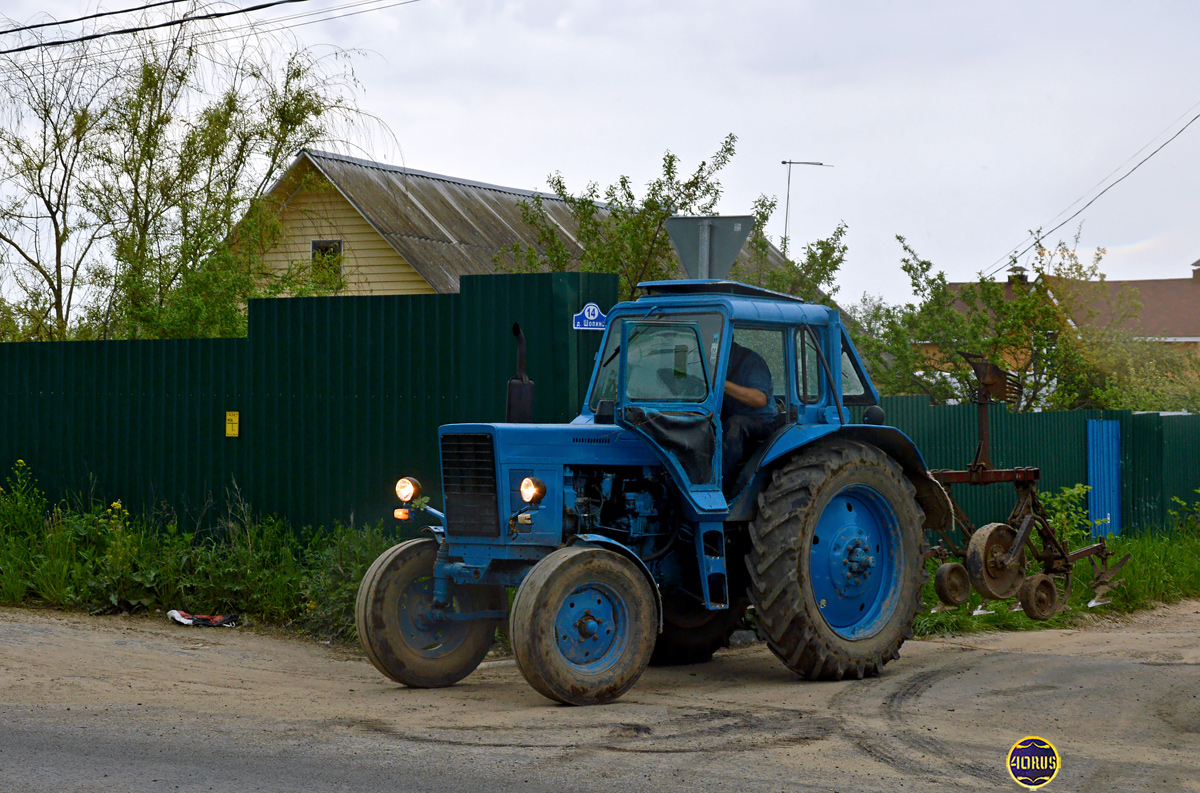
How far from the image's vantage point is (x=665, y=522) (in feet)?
28.8

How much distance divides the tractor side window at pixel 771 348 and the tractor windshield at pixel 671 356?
305 millimetres

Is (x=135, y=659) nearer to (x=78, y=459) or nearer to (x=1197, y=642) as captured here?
(x=78, y=459)

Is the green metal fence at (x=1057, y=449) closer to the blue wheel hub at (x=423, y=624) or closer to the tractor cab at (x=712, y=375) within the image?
the tractor cab at (x=712, y=375)

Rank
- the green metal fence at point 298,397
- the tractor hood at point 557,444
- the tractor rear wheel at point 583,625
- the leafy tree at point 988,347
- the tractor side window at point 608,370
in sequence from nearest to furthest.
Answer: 1. the tractor rear wheel at point 583,625
2. the tractor hood at point 557,444
3. the tractor side window at point 608,370
4. the green metal fence at point 298,397
5. the leafy tree at point 988,347

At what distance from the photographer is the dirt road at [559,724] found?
6074 mm

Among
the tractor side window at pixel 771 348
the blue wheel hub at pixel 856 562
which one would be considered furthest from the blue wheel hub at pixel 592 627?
the tractor side window at pixel 771 348

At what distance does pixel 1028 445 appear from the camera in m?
16.2

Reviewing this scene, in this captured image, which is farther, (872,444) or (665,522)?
(872,444)

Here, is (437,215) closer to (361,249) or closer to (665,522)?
(361,249)

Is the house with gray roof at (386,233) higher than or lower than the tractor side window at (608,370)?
higher

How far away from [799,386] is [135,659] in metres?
5.23

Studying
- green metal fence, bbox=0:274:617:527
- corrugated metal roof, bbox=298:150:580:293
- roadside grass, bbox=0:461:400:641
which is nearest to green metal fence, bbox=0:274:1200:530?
green metal fence, bbox=0:274:617:527

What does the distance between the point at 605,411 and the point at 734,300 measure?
1.22 m

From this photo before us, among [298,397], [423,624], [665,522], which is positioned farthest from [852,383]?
[298,397]
